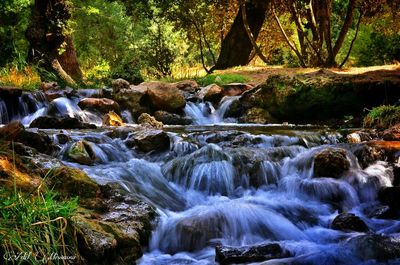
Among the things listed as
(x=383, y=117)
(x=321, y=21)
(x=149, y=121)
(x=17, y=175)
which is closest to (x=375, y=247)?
(x=17, y=175)

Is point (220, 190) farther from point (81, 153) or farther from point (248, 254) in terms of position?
point (248, 254)

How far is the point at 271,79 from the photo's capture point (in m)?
11.9

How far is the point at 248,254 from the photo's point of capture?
14.2 ft

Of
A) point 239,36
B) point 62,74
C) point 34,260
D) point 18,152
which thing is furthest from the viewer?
point 239,36

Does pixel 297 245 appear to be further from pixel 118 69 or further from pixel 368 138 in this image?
pixel 118 69

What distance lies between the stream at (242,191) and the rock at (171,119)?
8.39 ft

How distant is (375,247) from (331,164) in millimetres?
2545

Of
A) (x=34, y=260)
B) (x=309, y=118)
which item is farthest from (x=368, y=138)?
(x=34, y=260)

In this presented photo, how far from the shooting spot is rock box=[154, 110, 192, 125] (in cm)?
1147

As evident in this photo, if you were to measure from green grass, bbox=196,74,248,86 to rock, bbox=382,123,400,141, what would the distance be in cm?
615

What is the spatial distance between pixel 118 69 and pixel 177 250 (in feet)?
41.2

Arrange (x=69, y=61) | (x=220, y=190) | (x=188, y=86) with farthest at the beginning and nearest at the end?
(x=69, y=61) < (x=188, y=86) < (x=220, y=190)

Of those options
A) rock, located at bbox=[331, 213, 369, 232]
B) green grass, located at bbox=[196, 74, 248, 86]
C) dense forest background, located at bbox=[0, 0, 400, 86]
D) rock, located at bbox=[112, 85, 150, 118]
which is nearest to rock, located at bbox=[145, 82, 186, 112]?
rock, located at bbox=[112, 85, 150, 118]

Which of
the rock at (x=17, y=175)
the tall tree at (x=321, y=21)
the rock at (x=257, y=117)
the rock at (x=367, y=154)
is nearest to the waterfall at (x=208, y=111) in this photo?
the rock at (x=257, y=117)
